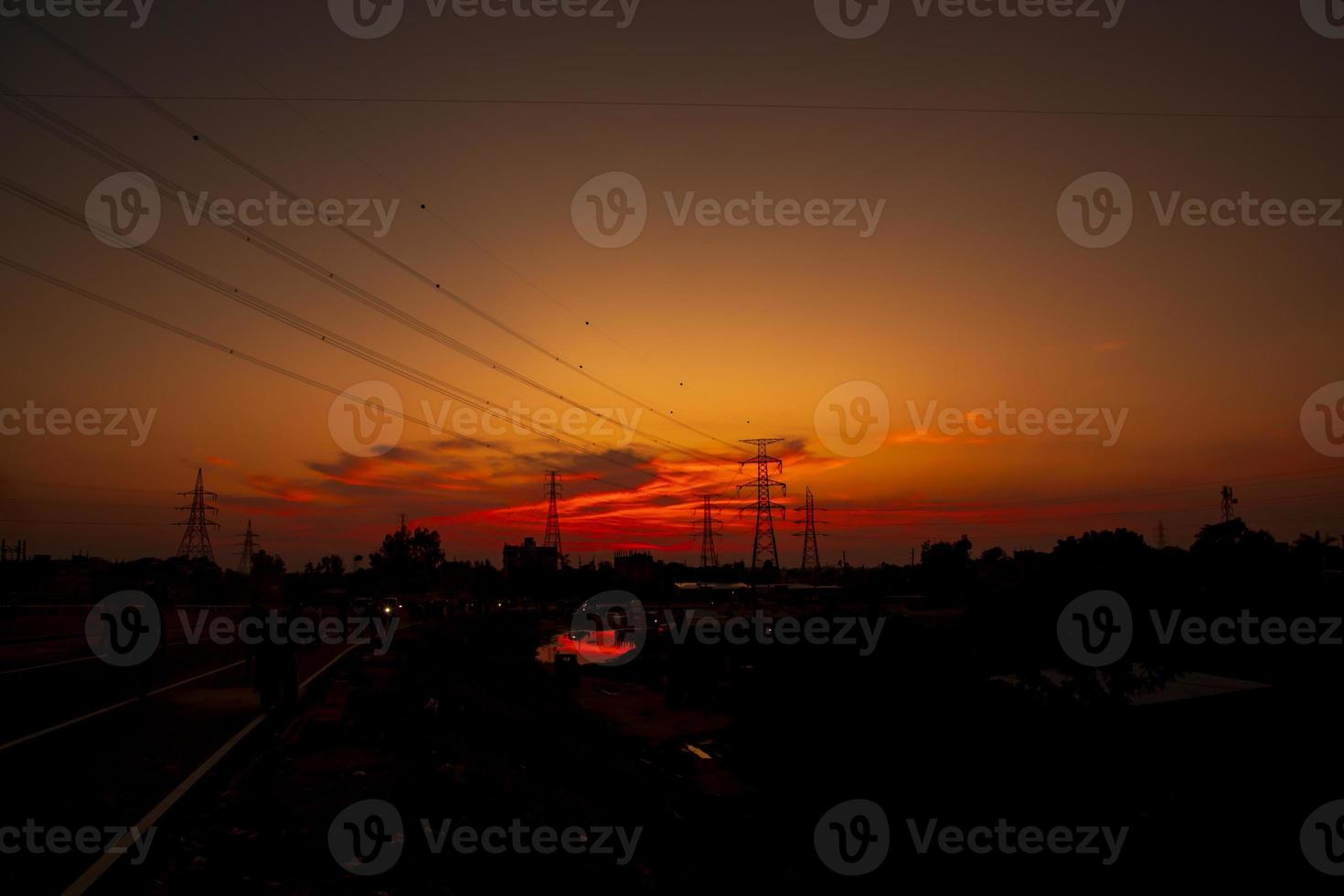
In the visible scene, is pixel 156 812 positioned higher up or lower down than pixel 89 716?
lower down

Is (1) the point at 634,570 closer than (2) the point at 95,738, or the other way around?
(2) the point at 95,738

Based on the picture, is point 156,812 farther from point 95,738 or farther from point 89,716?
point 89,716

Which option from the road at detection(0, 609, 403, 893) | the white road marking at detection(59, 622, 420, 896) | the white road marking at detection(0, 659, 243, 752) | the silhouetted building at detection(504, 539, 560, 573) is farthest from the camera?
the silhouetted building at detection(504, 539, 560, 573)

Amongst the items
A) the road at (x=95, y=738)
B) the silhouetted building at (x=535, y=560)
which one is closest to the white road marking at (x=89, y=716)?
the road at (x=95, y=738)

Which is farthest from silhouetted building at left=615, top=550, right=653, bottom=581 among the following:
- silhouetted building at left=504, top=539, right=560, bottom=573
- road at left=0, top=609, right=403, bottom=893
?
road at left=0, top=609, right=403, bottom=893

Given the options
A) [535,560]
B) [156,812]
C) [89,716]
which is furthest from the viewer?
[535,560]

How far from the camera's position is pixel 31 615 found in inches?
1989

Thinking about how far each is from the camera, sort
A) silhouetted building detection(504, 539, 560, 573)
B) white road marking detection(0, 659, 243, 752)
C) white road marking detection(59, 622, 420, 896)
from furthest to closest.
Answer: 1. silhouetted building detection(504, 539, 560, 573)
2. white road marking detection(0, 659, 243, 752)
3. white road marking detection(59, 622, 420, 896)

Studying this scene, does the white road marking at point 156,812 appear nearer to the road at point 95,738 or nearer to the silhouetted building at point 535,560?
the road at point 95,738

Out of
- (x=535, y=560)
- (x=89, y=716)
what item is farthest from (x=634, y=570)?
(x=89, y=716)

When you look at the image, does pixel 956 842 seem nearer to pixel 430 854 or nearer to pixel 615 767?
pixel 615 767

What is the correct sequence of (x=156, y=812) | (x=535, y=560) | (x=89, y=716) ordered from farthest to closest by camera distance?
(x=535, y=560) → (x=89, y=716) → (x=156, y=812)

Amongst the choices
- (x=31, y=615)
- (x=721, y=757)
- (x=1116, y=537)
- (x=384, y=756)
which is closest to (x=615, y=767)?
(x=721, y=757)

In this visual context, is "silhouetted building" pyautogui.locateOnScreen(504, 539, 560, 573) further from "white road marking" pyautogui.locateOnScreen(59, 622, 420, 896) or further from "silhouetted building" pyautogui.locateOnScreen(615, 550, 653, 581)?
"white road marking" pyautogui.locateOnScreen(59, 622, 420, 896)
